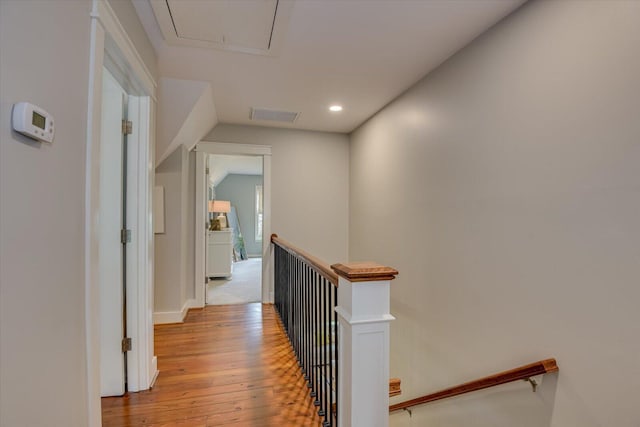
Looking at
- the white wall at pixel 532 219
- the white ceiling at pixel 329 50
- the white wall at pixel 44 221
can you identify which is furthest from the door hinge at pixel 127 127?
the white wall at pixel 532 219

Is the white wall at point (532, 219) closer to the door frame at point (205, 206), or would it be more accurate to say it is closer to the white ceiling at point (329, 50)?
the white ceiling at point (329, 50)

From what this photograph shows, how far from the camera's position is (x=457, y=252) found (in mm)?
2213

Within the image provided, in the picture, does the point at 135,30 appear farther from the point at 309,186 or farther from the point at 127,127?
the point at 309,186

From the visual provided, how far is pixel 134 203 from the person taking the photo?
191 cm

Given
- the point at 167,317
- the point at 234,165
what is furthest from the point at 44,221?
the point at 234,165

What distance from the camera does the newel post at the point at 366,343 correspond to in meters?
1.12

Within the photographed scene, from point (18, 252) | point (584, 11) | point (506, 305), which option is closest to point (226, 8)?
point (18, 252)

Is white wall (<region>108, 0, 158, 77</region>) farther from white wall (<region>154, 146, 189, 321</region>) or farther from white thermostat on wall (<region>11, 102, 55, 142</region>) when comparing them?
white wall (<region>154, 146, 189, 321</region>)

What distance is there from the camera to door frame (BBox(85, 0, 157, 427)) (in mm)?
1158

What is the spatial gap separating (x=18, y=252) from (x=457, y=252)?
2325 millimetres

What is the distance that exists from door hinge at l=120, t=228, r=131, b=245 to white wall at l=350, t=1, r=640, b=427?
2.25 metres

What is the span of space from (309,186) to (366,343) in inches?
125

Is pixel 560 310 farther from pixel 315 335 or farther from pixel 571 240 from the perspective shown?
pixel 315 335

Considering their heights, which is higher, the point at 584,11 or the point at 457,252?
the point at 584,11
